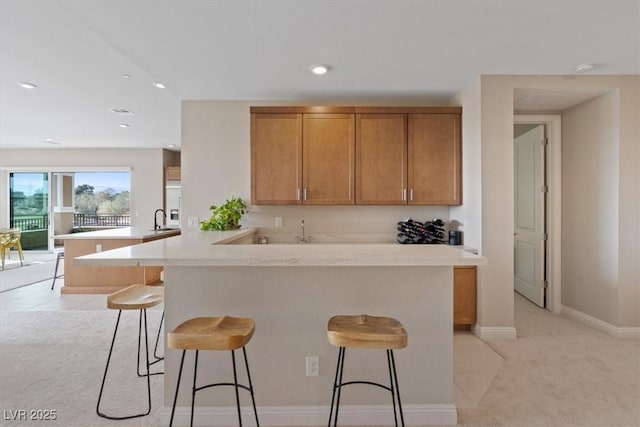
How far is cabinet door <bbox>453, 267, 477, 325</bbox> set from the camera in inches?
128

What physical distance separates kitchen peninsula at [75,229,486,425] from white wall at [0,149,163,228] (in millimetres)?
6569

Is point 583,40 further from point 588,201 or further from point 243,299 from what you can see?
point 243,299

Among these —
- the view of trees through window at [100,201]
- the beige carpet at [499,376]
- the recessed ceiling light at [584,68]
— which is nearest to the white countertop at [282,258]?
the beige carpet at [499,376]

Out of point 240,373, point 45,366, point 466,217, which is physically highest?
point 466,217

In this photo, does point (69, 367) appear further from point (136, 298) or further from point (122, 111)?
point (122, 111)

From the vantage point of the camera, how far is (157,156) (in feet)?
25.4

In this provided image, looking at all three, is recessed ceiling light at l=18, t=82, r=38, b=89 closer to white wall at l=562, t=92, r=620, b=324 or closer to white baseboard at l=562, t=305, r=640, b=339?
white wall at l=562, t=92, r=620, b=324

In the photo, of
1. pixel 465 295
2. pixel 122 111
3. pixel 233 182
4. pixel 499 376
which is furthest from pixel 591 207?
pixel 122 111

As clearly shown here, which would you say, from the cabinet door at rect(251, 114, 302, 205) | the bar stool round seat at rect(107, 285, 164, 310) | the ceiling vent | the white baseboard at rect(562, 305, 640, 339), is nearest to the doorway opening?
the white baseboard at rect(562, 305, 640, 339)

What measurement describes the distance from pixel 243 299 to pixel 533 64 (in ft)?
10.5

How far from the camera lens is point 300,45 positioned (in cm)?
258

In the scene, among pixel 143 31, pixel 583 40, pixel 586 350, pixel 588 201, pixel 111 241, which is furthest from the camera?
pixel 111 241

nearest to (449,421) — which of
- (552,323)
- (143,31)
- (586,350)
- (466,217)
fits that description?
(586,350)

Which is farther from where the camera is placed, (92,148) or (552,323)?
(92,148)
